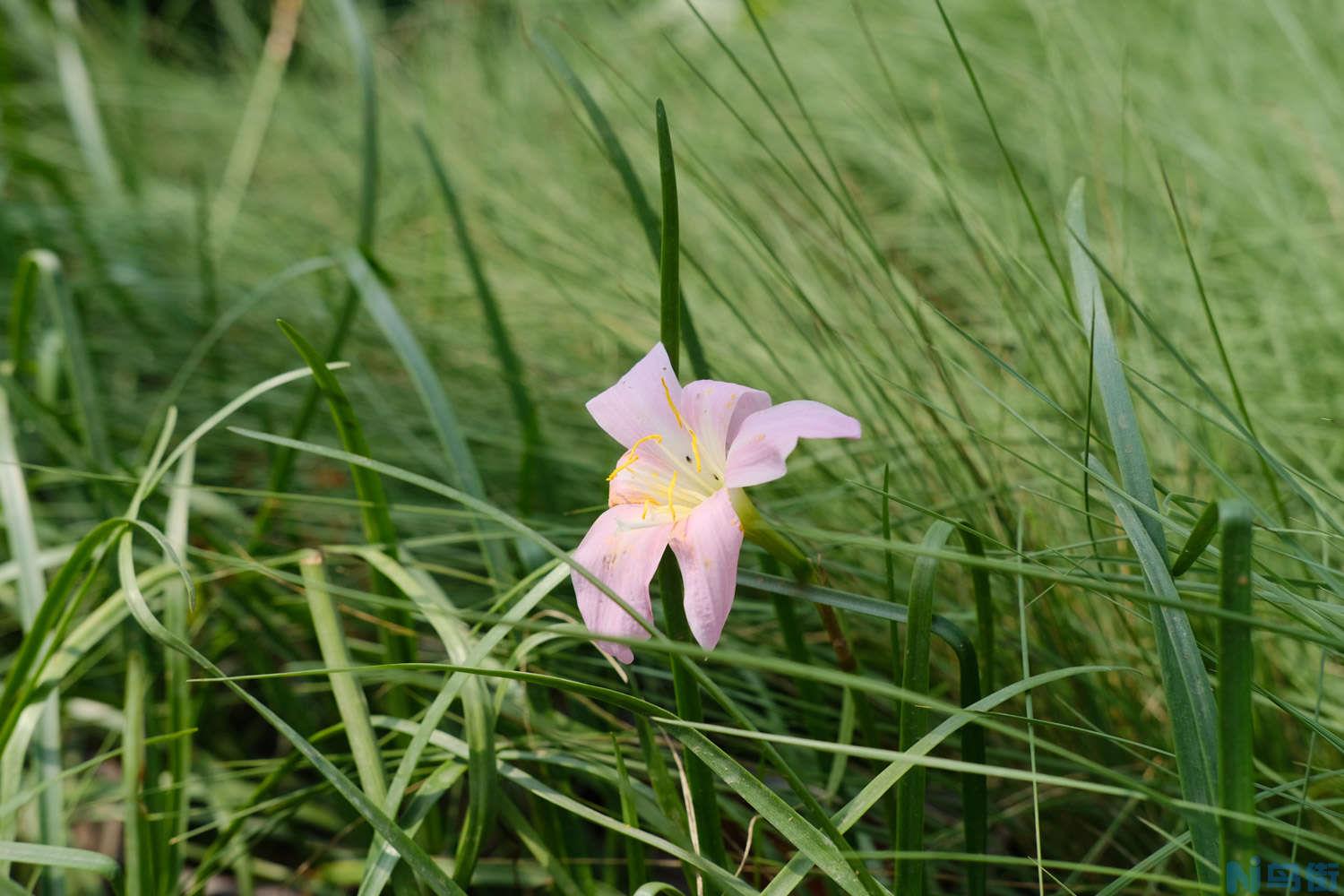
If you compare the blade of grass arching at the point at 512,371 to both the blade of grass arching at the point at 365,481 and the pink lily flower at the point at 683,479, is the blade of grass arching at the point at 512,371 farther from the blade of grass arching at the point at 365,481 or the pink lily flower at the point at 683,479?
the pink lily flower at the point at 683,479

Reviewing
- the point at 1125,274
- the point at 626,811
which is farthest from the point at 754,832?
the point at 1125,274

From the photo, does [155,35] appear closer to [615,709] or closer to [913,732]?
[615,709]

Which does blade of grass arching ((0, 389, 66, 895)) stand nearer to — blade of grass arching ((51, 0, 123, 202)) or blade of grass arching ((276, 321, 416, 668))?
blade of grass arching ((276, 321, 416, 668))

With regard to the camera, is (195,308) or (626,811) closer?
(626,811)

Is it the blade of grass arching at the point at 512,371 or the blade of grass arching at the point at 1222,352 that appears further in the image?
the blade of grass arching at the point at 512,371

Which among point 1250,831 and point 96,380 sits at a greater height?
point 96,380

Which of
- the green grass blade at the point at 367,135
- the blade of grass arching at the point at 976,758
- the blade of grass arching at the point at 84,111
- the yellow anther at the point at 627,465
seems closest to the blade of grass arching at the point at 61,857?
the yellow anther at the point at 627,465
